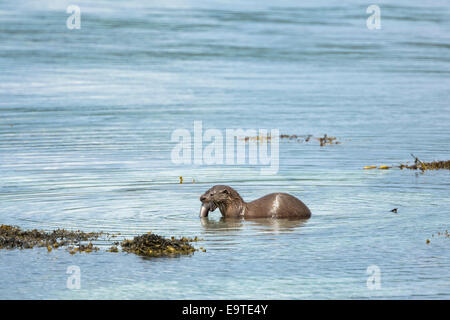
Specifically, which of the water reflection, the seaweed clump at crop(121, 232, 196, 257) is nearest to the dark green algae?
the seaweed clump at crop(121, 232, 196, 257)

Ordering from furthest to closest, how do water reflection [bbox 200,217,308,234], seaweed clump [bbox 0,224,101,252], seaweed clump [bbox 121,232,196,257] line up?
water reflection [bbox 200,217,308,234] < seaweed clump [bbox 0,224,101,252] < seaweed clump [bbox 121,232,196,257]

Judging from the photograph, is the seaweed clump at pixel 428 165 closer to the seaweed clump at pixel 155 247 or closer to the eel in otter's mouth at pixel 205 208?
the eel in otter's mouth at pixel 205 208

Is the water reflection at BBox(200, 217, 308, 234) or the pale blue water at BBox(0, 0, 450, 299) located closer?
the pale blue water at BBox(0, 0, 450, 299)

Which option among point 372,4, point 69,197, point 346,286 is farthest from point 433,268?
point 372,4

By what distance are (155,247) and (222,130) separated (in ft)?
46.8

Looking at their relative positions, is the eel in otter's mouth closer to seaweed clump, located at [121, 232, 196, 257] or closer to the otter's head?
the otter's head

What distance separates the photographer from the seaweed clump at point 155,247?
44.3 feet

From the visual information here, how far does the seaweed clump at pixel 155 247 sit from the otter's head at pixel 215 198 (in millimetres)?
2621

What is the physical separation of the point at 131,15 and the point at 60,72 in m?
22.0

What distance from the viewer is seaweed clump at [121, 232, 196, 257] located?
13.5 metres

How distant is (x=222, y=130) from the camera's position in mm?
27609

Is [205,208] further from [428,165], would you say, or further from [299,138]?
[299,138]

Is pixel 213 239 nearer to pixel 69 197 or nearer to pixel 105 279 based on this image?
pixel 105 279
